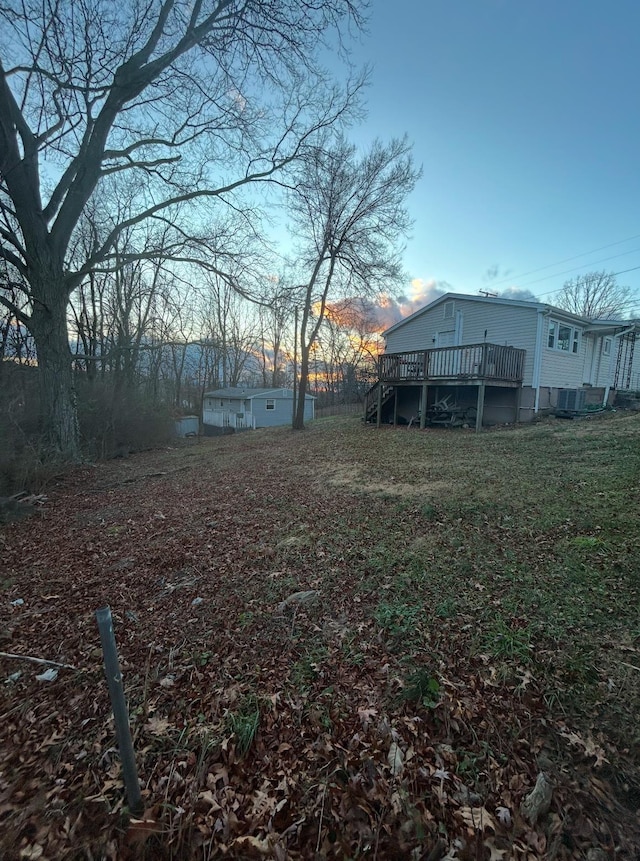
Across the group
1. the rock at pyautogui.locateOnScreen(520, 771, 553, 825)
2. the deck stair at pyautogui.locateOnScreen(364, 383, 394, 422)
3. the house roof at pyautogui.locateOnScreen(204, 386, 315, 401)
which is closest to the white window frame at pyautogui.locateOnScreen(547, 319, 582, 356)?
the deck stair at pyautogui.locateOnScreen(364, 383, 394, 422)

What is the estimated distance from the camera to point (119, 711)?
1.58 metres

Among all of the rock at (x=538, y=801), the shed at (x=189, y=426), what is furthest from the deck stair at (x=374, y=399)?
the shed at (x=189, y=426)

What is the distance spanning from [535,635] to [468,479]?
4.08 m

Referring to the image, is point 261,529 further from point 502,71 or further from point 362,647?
point 502,71

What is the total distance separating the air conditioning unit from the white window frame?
1.65 metres

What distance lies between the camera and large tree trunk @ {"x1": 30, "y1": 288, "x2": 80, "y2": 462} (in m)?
9.38

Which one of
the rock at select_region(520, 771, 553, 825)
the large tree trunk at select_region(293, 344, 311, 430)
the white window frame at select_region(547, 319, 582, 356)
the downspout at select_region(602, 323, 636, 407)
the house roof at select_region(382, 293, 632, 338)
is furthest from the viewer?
the large tree trunk at select_region(293, 344, 311, 430)

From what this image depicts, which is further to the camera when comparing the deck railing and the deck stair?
the deck stair

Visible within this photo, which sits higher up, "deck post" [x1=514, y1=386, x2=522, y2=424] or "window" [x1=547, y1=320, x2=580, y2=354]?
"window" [x1=547, y1=320, x2=580, y2=354]

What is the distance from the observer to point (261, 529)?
5.20 m

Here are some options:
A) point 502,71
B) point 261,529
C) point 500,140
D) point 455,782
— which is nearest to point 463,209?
point 500,140

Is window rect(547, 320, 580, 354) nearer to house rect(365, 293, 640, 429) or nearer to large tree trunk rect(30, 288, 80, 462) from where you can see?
house rect(365, 293, 640, 429)

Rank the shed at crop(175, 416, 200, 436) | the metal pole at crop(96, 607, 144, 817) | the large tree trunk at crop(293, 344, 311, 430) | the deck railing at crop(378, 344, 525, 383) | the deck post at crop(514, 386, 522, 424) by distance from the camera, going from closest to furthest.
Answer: the metal pole at crop(96, 607, 144, 817) < the deck railing at crop(378, 344, 525, 383) < the deck post at crop(514, 386, 522, 424) < the large tree trunk at crop(293, 344, 311, 430) < the shed at crop(175, 416, 200, 436)

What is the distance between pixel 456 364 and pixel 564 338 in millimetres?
4932
